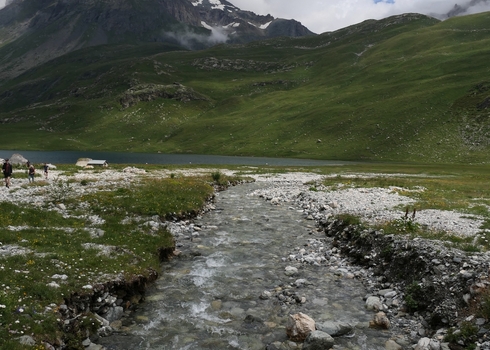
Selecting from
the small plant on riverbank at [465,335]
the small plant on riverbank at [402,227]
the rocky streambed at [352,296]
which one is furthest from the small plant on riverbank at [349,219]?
the small plant on riverbank at [465,335]

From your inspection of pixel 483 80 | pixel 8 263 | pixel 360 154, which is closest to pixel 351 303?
pixel 8 263

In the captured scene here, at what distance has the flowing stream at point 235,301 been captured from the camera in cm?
1245

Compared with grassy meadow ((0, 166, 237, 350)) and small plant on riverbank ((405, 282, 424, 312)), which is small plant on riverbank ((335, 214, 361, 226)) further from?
grassy meadow ((0, 166, 237, 350))

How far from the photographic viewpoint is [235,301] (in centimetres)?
1551

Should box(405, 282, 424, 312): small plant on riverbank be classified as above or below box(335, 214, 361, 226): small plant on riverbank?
below

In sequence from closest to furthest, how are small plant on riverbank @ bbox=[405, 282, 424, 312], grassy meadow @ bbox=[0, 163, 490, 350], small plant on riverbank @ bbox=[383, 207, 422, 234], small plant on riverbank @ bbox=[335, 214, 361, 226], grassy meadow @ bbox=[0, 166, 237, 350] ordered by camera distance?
grassy meadow @ bbox=[0, 166, 237, 350] < grassy meadow @ bbox=[0, 163, 490, 350] < small plant on riverbank @ bbox=[405, 282, 424, 312] < small plant on riverbank @ bbox=[383, 207, 422, 234] < small plant on riverbank @ bbox=[335, 214, 361, 226]

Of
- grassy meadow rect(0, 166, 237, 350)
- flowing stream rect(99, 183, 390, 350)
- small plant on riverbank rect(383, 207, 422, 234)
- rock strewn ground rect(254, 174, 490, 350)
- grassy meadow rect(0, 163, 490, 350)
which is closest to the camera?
grassy meadow rect(0, 166, 237, 350)

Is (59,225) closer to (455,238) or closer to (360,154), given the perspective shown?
(455,238)

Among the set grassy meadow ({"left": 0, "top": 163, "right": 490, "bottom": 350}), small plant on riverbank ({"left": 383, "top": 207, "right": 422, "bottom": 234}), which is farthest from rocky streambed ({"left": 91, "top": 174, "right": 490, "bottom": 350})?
grassy meadow ({"left": 0, "top": 163, "right": 490, "bottom": 350})

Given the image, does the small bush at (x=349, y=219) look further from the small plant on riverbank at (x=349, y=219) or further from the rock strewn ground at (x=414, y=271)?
the rock strewn ground at (x=414, y=271)

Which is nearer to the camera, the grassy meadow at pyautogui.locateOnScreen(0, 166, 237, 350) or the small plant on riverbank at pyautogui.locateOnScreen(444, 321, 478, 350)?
the small plant on riverbank at pyautogui.locateOnScreen(444, 321, 478, 350)

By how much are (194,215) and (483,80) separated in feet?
676

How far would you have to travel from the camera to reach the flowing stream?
490 inches

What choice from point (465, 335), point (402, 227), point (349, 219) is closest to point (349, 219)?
point (349, 219)
